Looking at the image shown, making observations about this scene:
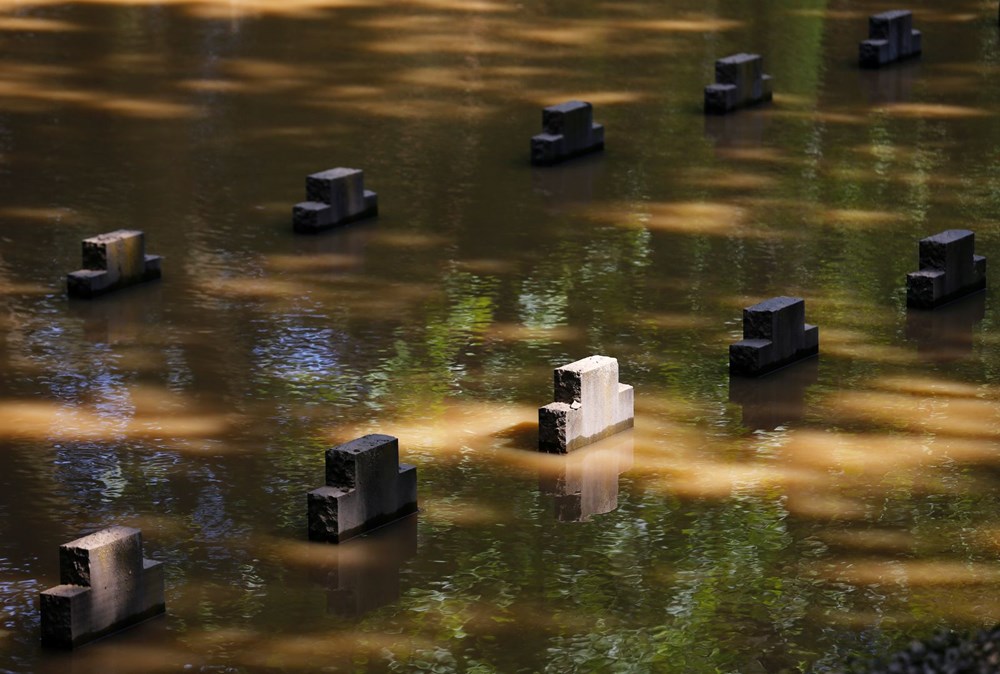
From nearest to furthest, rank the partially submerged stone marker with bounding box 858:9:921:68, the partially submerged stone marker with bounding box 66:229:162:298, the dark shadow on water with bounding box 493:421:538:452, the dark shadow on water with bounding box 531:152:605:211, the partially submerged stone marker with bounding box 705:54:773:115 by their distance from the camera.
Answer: the dark shadow on water with bounding box 493:421:538:452
the partially submerged stone marker with bounding box 66:229:162:298
the dark shadow on water with bounding box 531:152:605:211
the partially submerged stone marker with bounding box 705:54:773:115
the partially submerged stone marker with bounding box 858:9:921:68

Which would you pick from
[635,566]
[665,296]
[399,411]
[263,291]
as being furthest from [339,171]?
[635,566]

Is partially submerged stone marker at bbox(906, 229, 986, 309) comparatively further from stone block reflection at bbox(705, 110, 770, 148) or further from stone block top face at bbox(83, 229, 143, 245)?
stone block top face at bbox(83, 229, 143, 245)

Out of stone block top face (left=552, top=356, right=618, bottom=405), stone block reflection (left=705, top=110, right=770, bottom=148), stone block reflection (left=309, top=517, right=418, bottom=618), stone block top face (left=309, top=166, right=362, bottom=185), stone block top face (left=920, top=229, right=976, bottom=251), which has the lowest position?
stone block reflection (left=309, top=517, right=418, bottom=618)

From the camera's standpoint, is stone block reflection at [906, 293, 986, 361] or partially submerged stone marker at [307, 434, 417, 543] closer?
partially submerged stone marker at [307, 434, 417, 543]

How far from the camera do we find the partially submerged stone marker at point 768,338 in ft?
29.3

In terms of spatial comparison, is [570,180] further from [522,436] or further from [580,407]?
[580,407]

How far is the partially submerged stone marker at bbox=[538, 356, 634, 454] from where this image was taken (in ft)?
26.3

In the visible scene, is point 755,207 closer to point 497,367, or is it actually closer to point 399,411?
point 497,367

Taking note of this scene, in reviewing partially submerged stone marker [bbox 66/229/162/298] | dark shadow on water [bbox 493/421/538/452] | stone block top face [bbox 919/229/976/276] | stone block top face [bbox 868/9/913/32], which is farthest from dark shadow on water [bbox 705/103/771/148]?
dark shadow on water [bbox 493/421/538/452]

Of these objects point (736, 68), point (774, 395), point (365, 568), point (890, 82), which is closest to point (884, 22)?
point (890, 82)

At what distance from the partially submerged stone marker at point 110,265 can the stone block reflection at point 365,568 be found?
343cm

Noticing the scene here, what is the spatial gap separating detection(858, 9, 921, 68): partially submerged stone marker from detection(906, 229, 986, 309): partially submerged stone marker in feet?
19.2

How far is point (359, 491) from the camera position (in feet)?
23.7

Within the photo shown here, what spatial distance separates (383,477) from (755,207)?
517 cm
